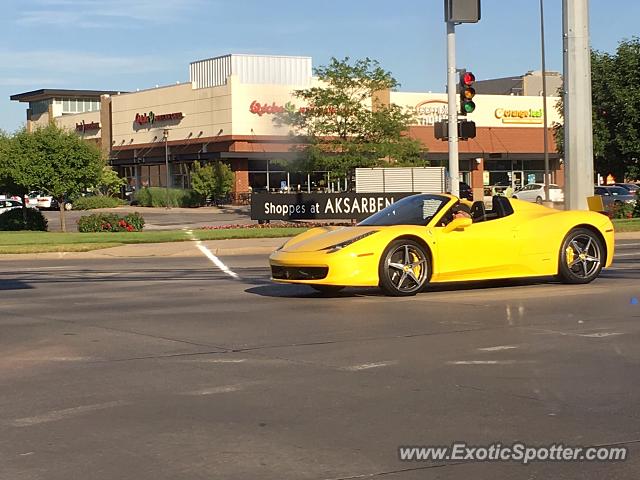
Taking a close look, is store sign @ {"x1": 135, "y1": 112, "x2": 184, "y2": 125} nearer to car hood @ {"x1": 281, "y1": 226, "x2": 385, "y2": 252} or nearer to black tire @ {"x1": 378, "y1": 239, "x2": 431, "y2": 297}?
car hood @ {"x1": 281, "y1": 226, "x2": 385, "y2": 252}

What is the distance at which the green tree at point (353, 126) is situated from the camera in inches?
1875

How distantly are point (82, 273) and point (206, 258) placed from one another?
15.1ft

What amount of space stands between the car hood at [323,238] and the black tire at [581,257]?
2.73 metres

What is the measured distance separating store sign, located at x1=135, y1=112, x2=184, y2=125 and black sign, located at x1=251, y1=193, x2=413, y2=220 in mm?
33666

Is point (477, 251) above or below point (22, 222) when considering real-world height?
below

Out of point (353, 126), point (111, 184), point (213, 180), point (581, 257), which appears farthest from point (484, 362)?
point (111, 184)

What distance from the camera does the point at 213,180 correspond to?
6562 cm

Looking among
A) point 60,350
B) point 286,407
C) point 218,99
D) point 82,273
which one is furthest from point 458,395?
point 218,99

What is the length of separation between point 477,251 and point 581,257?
1.66 meters

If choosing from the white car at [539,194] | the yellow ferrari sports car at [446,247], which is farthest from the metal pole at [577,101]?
the white car at [539,194]

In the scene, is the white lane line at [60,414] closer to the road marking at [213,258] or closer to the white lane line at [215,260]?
the road marking at [213,258]

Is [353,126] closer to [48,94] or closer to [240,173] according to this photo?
[240,173]

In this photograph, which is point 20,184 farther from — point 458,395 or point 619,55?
point 458,395

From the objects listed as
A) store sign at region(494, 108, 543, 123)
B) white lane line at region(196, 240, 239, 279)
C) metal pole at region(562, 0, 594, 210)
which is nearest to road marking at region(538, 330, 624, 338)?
white lane line at region(196, 240, 239, 279)
